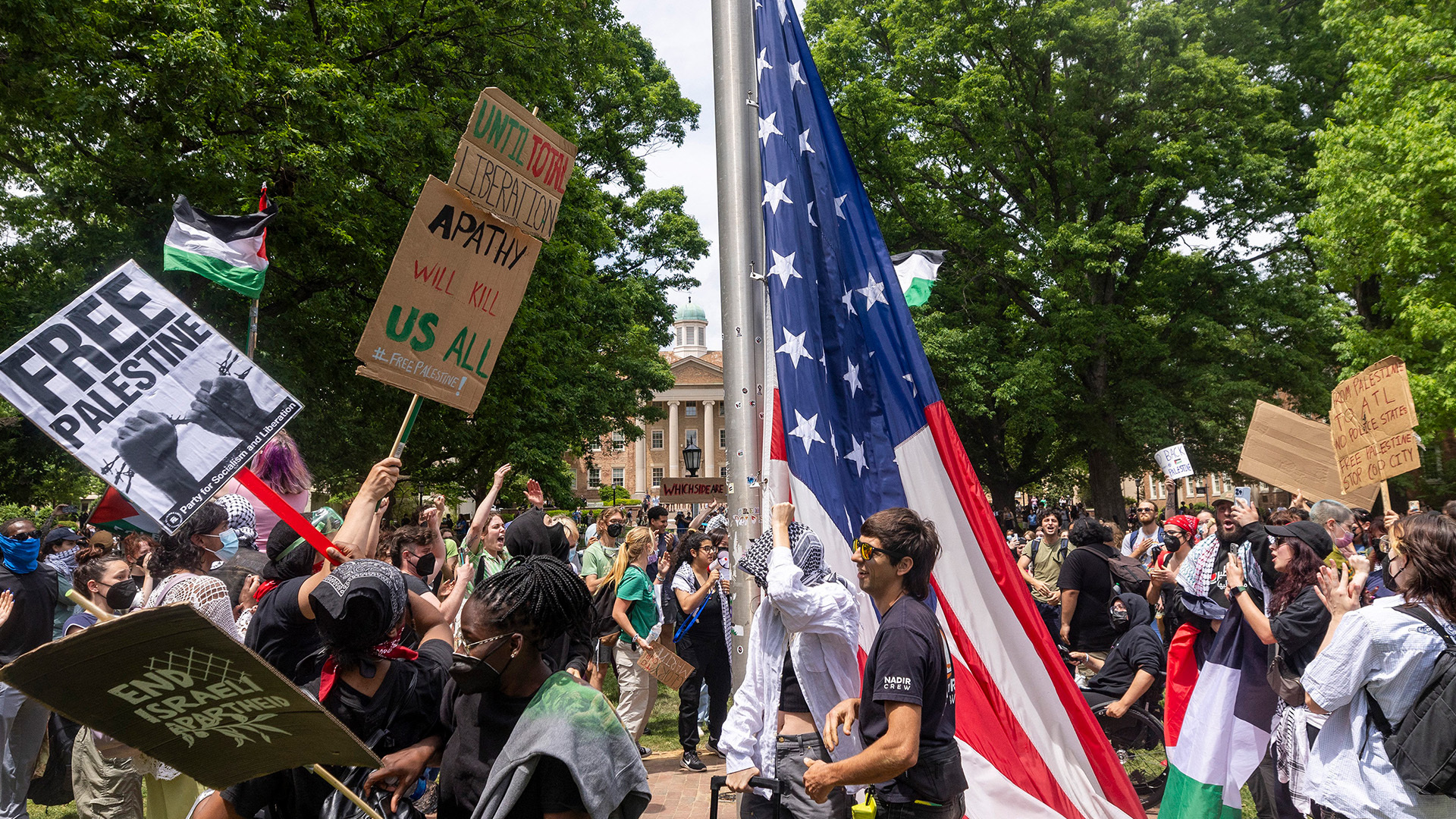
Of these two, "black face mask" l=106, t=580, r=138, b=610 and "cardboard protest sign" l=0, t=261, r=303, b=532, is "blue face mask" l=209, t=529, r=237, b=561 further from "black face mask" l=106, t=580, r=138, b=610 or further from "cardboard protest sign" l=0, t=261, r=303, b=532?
"cardboard protest sign" l=0, t=261, r=303, b=532

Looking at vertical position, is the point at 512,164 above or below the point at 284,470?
above

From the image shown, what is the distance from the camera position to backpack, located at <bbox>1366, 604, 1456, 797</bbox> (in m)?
3.33

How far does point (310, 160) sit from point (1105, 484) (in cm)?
1947

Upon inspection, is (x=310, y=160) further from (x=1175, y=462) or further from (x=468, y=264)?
(x=1175, y=462)

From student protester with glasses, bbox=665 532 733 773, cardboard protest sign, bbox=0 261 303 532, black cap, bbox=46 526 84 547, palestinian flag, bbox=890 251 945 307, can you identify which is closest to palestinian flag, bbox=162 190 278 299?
black cap, bbox=46 526 84 547

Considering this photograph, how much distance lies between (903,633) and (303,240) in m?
13.3

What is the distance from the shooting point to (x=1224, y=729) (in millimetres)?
5543

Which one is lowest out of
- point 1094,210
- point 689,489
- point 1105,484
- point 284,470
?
point 284,470

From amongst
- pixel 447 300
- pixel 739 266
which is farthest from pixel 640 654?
pixel 447 300

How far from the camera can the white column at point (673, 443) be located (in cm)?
8825

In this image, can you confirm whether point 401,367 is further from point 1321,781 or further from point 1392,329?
point 1392,329

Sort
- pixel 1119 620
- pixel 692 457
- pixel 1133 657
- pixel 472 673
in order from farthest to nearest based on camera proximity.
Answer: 1. pixel 692 457
2. pixel 1119 620
3. pixel 1133 657
4. pixel 472 673

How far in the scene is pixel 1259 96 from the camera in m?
21.5

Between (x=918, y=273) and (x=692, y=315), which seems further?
(x=692, y=315)
